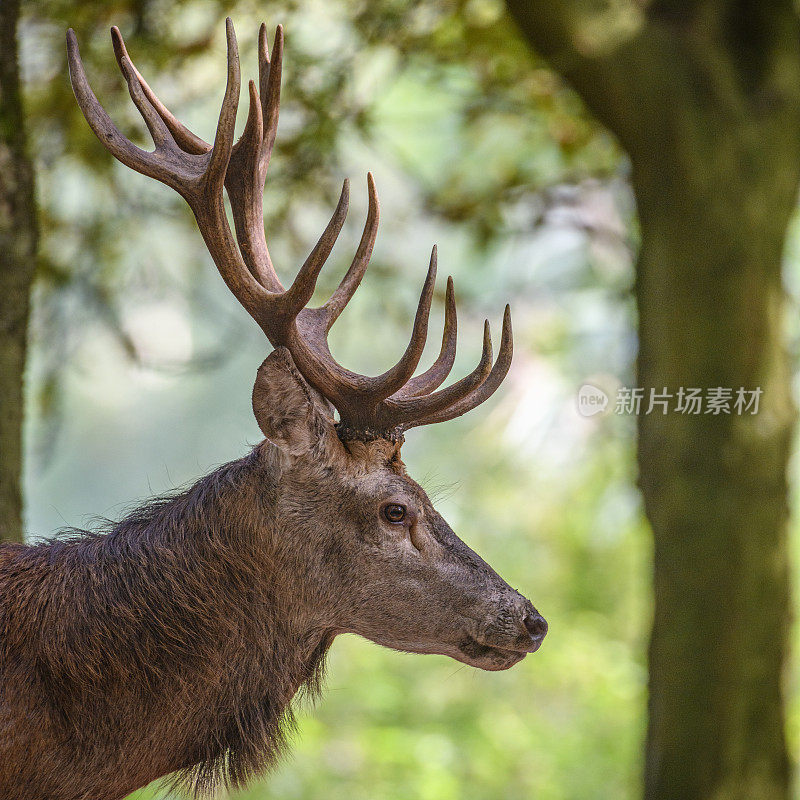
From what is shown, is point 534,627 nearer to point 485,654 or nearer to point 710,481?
point 485,654

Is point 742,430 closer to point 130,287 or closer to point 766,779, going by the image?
point 766,779

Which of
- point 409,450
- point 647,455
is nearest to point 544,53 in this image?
point 647,455

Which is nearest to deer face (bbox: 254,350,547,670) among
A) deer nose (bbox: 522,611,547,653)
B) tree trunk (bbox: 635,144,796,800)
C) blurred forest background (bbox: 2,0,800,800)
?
deer nose (bbox: 522,611,547,653)

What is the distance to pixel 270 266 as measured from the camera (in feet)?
8.94

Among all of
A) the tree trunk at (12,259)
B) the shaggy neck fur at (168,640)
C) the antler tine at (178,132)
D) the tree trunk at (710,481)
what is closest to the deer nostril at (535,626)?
the shaggy neck fur at (168,640)

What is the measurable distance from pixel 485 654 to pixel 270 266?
1182 millimetres

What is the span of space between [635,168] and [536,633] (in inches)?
149

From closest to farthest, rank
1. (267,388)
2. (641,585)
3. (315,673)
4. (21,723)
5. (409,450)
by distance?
1. (21,723)
2. (267,388)
3. (315,673)
4. (641,585)
5. (409,450)

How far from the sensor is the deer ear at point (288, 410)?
8.11 feet

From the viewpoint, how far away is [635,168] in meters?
5.66

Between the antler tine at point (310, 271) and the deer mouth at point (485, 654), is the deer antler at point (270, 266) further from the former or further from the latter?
the deer mouth at point (485, 654)

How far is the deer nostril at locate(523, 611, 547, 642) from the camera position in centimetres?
254

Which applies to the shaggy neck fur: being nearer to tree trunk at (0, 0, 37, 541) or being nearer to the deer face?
the deer face

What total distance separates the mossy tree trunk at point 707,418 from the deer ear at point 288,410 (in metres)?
3.50
